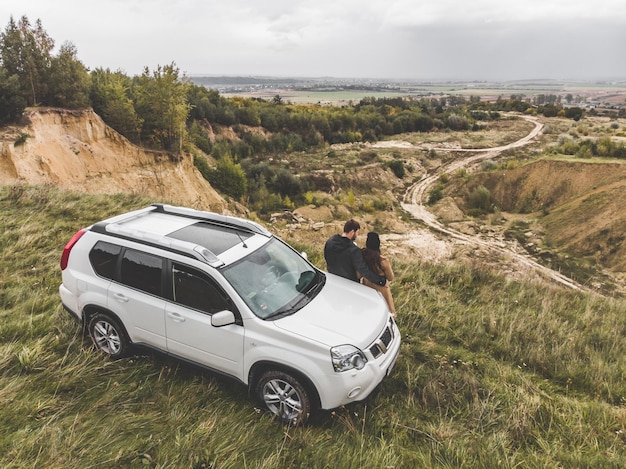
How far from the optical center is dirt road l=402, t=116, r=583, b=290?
1988 centimetres

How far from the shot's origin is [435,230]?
90.2ft

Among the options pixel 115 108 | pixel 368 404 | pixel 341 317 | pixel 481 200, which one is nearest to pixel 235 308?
pixel 341 317

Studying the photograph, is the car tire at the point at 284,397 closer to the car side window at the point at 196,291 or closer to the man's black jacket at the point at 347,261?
the car side window at the point at 196,291

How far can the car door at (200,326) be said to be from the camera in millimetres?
4359

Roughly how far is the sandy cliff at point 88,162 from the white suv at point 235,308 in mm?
9619

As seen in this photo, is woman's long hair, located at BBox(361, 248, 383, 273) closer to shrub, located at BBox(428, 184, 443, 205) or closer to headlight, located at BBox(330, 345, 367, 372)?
headlight, located at BBox(330, 345, 367, 372)

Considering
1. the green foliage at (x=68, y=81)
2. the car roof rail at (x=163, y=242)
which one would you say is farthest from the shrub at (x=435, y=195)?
the car roof rail at (x=163, y=242)

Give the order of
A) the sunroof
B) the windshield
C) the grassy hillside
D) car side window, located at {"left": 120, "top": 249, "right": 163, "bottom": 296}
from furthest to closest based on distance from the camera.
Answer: the sunroof → car side window, located at {"left": 120, "top": 249, "right": 163, "bottom": 296} → the windshield → the grassy hillside

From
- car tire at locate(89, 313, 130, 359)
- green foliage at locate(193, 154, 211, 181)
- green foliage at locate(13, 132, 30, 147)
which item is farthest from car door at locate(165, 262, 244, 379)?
green foliage at locate(193, 154, 211, 181)

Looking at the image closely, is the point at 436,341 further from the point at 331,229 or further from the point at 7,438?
the point at 331,229

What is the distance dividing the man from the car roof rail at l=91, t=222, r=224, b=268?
1.90 meters

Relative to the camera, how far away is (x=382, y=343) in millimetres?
4520

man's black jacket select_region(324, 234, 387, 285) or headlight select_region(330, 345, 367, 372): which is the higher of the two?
man's black jacket select_region(324, 234, 387, 285)

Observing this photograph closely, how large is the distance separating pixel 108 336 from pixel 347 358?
3.19 metres
